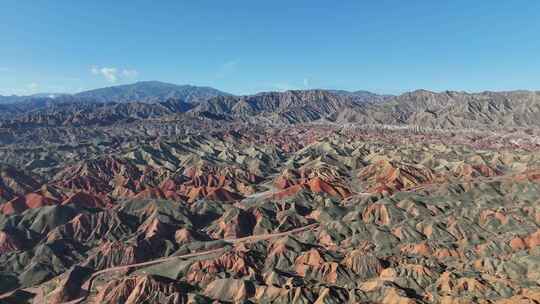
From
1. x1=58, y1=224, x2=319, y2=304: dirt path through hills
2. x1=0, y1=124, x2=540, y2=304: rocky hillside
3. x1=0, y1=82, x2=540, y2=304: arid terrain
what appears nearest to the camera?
x1=0, y1=82, x2=540, y2=304: arid terrain

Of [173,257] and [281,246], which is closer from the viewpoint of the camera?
[281,246]

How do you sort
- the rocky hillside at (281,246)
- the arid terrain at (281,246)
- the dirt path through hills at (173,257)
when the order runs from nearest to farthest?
the arid terrain at (281,246)
the rocky hillside at (281,246)
the dirt path through hills at (173,257)

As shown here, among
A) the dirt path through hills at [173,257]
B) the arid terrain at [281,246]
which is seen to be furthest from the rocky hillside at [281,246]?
the dirt path through hills at [173,257]

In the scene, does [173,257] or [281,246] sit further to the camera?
[173,257]

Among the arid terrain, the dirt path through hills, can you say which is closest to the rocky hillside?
the arid terrain

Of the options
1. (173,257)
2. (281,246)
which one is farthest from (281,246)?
(173,257)

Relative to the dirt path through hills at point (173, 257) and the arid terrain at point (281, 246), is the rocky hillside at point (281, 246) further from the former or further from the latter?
the dirt path through hills at point (173, 257)

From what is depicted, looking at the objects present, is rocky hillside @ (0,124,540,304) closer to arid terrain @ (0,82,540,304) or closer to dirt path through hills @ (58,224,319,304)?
arid terrain @ (0,82,540,304)

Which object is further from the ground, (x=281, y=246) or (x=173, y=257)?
(x=281, y=246)

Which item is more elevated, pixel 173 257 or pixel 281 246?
pixel 281 246

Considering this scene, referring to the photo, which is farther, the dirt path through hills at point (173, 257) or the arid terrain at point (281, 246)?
the dirt path through hills at point (173, 257)

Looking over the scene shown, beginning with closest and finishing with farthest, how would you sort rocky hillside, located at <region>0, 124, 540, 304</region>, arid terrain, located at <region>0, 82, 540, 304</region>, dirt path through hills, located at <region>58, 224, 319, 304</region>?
arid terrain, located at <region>0, 82, 540, 304</region> → rocky hillside, located at <region>0, 124, 540, 304</region> → dirt path through hills, located at <region>58, 224, 319, 304</region>

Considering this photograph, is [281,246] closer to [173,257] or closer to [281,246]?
[281,246]

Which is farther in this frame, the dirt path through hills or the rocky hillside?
the dirt path through hills
